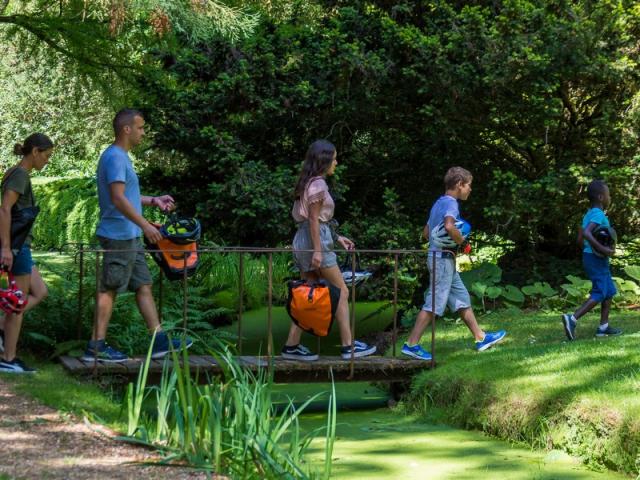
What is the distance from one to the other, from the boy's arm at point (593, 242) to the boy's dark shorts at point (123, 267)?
12.6ft

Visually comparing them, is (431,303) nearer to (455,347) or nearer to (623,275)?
(455,347)

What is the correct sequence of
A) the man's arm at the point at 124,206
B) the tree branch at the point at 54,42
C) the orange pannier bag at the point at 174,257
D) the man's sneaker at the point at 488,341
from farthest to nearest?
the tree branch at the point at 54,42, the man's sneaker at the point at 488,341, the orange pannier bag at the point at 174,257, the man's arm at the point at 124,206

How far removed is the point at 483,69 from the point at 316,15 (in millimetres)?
3587

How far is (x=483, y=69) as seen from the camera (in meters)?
10.2

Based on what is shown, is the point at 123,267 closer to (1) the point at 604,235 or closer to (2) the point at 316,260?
(2) the point at 316,260

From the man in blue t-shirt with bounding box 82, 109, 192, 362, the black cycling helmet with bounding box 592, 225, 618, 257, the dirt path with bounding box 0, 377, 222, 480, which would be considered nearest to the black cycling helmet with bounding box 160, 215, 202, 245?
the man in blue t-shirt with bounding box 82, 109, 192, 362

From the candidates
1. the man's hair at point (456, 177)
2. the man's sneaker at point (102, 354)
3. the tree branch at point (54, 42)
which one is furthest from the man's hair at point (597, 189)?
the tree branch at point (54, 42)

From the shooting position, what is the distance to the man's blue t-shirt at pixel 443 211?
25.8ft

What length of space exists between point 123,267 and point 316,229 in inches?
54.2

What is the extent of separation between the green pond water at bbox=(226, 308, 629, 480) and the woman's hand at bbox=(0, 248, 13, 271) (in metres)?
1.75

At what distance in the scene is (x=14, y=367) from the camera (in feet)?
22.5

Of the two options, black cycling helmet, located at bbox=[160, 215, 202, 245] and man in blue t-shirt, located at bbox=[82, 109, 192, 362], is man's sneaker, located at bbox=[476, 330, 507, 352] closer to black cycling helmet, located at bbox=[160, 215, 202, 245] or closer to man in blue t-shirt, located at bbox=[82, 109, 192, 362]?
black cycling helmet, located at bbox=[160, 215, 202, 245]

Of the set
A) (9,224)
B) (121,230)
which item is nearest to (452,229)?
(121,230)

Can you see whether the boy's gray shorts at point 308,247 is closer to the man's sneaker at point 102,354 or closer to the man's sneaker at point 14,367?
the man's sneaker at point 102,354
